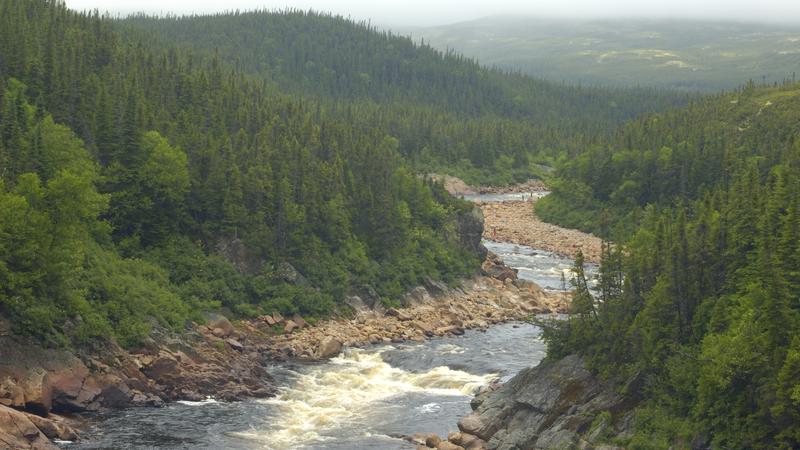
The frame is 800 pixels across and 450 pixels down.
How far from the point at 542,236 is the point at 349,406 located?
103942 millimetres

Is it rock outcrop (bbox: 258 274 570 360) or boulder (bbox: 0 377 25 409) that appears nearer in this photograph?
boulder (bbox: 0 377 25 409)

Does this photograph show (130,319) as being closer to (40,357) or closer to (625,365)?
(40,357)

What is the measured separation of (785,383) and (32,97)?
292 feet

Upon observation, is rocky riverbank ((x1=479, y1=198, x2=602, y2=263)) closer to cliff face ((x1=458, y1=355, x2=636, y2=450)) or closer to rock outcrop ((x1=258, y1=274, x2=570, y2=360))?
rock outcrop ((x1=258, y1=274, x2=570, y2=360))

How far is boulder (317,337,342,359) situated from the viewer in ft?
294

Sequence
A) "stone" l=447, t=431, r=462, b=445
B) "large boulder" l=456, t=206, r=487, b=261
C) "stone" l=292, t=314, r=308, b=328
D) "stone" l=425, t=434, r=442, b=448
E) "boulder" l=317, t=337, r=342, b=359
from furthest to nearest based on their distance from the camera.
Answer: "large boulder" l=456, t=206, r=487, b=261, "stone" l=292, t=314, r=308, b=328, "boulder" l=317, t=337, r=342, b=359, "stone" l=447, t=431, r=462, b=445, "stone" l=425, t=434, r=442, b=448

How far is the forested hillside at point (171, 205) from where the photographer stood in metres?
74.4

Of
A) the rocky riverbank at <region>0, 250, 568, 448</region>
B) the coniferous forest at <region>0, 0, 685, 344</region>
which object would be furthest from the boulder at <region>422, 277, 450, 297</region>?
the coniferous forest at <region>0, 0, 685, 344</region>

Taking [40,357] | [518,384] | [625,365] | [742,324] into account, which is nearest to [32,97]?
[40,357]

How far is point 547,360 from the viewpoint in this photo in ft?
234

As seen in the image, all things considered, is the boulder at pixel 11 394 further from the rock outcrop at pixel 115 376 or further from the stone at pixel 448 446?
the stone at pixel 448 446

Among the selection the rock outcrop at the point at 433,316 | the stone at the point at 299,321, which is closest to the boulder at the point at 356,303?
the rock outcrop at the point at 433,316

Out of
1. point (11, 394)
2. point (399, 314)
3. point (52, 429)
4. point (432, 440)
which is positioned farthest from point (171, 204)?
point (432, 440)

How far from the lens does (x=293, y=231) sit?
108m
